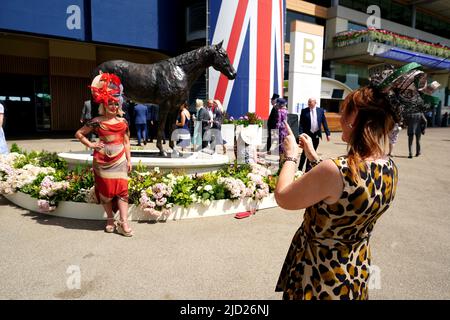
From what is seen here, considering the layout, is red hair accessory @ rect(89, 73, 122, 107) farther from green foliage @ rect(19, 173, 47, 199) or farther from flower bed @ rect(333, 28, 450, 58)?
flower bed @ rect(333, 28, 450, 58)

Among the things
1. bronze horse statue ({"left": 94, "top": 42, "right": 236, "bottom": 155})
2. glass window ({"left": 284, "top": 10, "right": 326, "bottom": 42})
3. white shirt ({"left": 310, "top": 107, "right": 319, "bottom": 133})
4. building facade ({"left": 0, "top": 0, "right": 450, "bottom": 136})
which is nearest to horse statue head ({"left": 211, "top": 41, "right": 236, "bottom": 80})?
bronze horse statue ({"left": 94, "top": 42, "right": 236, "bottom": 155})

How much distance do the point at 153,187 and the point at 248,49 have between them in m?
9.35

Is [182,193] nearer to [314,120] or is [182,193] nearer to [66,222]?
[66,222]

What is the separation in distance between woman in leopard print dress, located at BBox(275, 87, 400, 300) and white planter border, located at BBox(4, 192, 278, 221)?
10.2 feet

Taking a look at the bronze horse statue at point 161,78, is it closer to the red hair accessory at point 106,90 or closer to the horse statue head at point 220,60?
the horse statue head at point 220,60

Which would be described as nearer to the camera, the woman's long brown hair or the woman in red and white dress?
the woman's long brown hair

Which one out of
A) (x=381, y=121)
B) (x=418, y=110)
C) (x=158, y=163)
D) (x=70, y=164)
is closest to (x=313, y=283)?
(x=381, y=121)

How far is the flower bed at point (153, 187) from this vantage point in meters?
4.52

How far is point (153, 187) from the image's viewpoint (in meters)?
4.53

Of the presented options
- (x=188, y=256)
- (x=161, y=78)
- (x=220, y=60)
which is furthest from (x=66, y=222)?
(x=220, y=60)

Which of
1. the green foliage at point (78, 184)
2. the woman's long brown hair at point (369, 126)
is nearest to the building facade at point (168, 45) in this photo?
the woman's long brown hair at point (369, 126)

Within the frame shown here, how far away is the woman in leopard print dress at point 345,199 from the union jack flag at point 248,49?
37.1 ft

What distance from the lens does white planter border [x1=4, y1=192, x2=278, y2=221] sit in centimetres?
454

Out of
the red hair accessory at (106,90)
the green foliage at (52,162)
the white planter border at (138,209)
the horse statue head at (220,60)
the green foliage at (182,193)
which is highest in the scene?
the horse statue head at (220,60)
